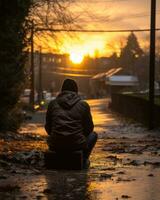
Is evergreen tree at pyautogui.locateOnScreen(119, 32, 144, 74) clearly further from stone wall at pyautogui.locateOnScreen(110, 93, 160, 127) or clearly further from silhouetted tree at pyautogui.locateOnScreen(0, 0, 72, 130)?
silhouetted tree at pyautogui.locateOnScreen(0, 0, 72, 130)

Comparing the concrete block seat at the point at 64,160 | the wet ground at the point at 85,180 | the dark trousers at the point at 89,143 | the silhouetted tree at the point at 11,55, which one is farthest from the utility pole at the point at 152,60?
the concrete block seat at the point at 64,160

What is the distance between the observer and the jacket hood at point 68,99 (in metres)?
9.60

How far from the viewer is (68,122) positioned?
9.45m

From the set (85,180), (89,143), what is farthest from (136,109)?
(85,180)

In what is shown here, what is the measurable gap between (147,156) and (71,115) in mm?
2990

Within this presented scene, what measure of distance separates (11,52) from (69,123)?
1015 cm

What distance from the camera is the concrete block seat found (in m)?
9.48

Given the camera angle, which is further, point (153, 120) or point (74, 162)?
point (153, 120)

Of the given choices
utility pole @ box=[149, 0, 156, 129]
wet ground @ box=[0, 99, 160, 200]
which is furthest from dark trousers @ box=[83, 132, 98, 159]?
utility pole @ box=[149, 0, 156, 129]

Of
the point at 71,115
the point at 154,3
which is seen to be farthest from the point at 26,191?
the point at 154,3

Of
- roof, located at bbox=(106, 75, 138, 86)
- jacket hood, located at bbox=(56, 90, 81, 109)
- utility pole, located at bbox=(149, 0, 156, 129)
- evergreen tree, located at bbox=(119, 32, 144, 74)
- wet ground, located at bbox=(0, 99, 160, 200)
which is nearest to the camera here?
wet ground, located at bbox=(0, 99, 160, 200)

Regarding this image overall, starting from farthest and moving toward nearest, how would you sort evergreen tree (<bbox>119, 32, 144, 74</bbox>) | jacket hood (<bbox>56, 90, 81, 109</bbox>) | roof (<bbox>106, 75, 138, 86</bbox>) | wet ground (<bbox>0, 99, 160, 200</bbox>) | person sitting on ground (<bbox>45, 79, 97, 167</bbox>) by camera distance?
evergreen tree (<bbox>119, 32, 144, 74</bbox>), roof (<bbox>106, 75, 138, 86</bbox>), jacket hood (<bbox>56, 90, 81, 109</bbox>), person sitting on ground (<bbox>45, 79, 97, 167</bbox>), wet ground (<bbox>0, 99, 160, 200</bbox>)

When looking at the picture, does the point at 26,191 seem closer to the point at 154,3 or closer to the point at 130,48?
the point at 154,3

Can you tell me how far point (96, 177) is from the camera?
28.8ft
